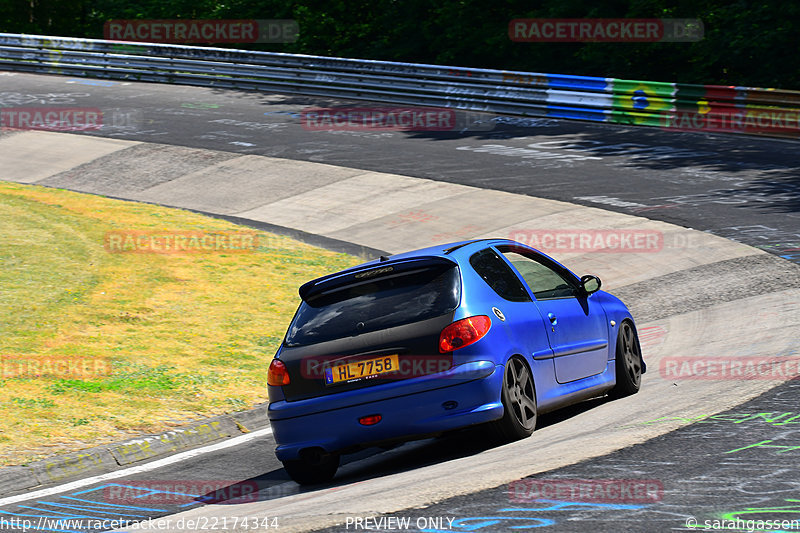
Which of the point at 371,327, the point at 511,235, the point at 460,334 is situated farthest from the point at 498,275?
the point at 511,235

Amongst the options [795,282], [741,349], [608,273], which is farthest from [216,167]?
[741,349]

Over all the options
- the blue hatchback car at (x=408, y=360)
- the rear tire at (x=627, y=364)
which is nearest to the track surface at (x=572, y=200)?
the rear tire at (x=627, y=364)

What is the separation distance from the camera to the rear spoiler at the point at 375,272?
23.7 ft

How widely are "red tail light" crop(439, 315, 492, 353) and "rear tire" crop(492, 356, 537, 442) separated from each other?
32cm

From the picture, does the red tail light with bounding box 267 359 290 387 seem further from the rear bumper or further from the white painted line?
the white painted line

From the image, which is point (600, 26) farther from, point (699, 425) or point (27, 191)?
point (699, 425)

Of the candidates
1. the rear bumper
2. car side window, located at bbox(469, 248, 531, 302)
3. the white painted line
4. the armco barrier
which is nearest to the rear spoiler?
car side window, located at bbox(469, 248, 531, 302)

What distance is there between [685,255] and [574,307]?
697 centimetres

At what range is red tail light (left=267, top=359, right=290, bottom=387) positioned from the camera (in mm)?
7141

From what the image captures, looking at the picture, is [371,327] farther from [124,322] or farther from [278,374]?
[124,322]

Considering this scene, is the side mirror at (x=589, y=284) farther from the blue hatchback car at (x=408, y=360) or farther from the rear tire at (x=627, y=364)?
the blue hatchback car at (x=408, y=360)

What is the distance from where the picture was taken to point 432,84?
28297 millimetres

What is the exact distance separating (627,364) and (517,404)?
6.96 feet

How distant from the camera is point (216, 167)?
2253 cm
